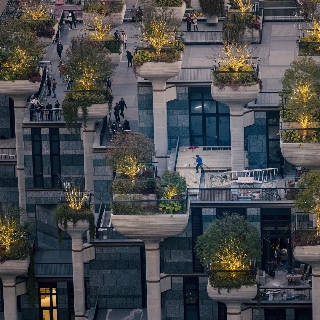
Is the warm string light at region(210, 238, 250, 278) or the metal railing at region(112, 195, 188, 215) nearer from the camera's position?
the metal railing at region(112, 195, 188, 215)

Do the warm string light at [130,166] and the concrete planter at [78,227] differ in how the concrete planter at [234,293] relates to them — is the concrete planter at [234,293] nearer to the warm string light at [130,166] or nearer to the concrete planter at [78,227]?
the warm string light at [130,166]

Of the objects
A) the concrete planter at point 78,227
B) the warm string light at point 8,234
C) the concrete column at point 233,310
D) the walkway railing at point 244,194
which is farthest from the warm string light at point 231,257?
the warm string light at point 8,234

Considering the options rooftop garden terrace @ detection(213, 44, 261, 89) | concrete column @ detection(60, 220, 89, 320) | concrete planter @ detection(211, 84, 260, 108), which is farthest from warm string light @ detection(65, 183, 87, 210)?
rooftop garden terrace @ detection(213, 44, 261, 89)

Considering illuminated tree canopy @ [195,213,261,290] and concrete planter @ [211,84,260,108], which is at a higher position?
concrete planter @ [211,84,260,108]

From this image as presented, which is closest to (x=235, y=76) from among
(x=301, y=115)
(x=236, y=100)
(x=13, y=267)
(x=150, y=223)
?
(x=236, y=100)

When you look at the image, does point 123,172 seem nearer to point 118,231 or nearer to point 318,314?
point 118,231

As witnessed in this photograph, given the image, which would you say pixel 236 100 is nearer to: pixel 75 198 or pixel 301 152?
pixel 301 152

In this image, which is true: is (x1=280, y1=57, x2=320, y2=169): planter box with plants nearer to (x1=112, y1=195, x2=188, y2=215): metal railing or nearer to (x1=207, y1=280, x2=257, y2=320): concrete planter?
(x1=112, y1=195, x2=188, y2=215): metal railing

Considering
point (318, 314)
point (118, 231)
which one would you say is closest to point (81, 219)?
point (118, 231)
